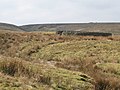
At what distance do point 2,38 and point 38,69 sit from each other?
26712 mm

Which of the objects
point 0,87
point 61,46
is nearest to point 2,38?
point 61,46

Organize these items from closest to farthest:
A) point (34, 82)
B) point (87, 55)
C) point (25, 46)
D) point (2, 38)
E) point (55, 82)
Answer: point (34, 82) < point (55, 82) < point (87, 55) < point (25, 46) < point (2, 38)

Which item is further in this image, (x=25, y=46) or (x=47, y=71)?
(x=25, y=46)

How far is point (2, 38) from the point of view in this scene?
3794 cm

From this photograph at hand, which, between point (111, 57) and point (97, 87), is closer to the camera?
point (97, 87)

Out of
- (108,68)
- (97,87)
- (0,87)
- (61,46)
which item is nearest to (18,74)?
(0,87)

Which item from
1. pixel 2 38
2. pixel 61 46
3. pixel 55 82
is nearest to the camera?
pixel 55 82

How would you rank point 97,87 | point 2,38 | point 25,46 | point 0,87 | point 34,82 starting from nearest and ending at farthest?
point 0,87 → point 34,82 → point 97,87 → point 25,46 → point 2,38

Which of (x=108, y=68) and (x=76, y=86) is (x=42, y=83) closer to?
(x=76, y=86)

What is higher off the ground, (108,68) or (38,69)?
(38,69)

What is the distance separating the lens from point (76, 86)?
10969 millimetres

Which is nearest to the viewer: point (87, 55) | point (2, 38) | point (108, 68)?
point (108, 68)

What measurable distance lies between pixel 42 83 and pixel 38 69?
1547 mm

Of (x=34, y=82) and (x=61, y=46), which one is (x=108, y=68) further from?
(x=61, y=46)
